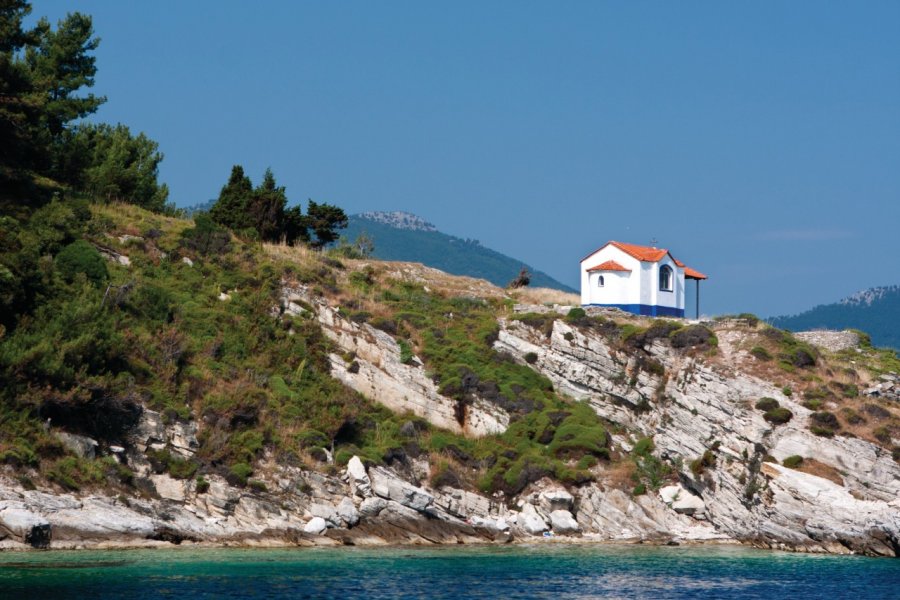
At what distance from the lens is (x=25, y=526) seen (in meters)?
39.4

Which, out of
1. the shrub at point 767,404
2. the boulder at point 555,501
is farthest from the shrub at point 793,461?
the boulder at point 555,501

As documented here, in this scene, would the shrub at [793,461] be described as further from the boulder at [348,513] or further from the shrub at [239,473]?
the shrub at [239,473]

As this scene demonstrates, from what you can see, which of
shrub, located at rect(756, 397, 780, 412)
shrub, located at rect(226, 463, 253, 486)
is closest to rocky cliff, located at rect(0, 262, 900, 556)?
shrub, located at rect(756, 397, 780, 412)

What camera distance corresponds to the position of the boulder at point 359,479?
50531 mm

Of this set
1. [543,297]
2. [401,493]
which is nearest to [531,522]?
[401,493]

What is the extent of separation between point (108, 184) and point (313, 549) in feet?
112

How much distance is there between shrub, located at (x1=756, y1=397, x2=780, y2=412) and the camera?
5947 cm

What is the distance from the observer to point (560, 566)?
42.8 m

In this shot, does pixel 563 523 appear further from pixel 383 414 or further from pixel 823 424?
pixel 823 424

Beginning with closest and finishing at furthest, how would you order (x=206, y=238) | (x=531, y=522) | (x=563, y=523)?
(x=531, y=522)
(x=563, y=523)
(x=206, y=238)

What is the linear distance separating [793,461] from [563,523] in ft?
41.8

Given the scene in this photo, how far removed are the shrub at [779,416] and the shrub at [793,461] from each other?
2374 mm

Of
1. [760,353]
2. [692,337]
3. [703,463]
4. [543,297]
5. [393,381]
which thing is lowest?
[703,463]

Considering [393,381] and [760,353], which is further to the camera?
[760,353]
